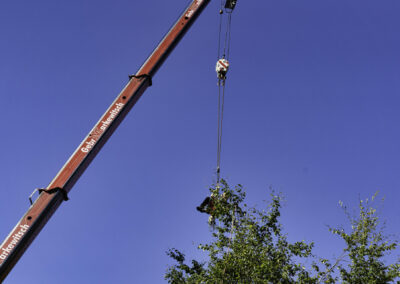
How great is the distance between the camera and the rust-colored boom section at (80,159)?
11.2 m

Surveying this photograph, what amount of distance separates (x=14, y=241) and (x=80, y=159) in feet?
12.4

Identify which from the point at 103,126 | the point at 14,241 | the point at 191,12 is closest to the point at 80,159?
the point at 103,126

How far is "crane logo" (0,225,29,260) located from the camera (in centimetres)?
1085

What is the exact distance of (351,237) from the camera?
58.4 ft

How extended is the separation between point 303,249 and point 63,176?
44.5 feet

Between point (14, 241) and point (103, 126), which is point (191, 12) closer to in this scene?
point (103, 126)

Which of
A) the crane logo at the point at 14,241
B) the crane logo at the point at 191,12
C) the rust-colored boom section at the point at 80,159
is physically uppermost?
the crane logo at the point at 191,12

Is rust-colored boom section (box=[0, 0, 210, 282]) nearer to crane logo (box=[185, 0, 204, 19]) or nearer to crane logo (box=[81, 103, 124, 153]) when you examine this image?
crane logo (box=[81, 103, 124, 153])

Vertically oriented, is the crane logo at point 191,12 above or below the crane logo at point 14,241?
above

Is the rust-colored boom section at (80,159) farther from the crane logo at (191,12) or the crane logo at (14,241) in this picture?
the crane logo at (191,12)

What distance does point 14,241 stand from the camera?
11.2 metres

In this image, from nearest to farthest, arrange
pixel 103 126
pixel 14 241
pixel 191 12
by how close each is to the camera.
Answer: pixel 14 241, pixel 103 126, pixel 191 12

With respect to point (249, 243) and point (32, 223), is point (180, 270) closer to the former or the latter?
point (249, 243)

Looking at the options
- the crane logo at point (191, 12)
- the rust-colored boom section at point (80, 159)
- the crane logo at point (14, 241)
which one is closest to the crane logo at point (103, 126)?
the rust-colored boom section at point (80, 159)
